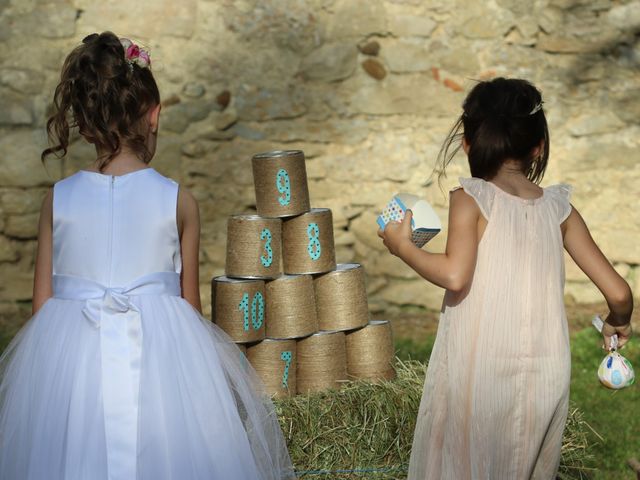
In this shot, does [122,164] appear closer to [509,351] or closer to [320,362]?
[509,351]

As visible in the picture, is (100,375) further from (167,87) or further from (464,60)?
(464,60)

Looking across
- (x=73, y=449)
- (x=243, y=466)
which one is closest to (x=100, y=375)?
(x=73, y=449)

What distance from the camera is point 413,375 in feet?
14.4

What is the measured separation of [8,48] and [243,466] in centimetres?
459

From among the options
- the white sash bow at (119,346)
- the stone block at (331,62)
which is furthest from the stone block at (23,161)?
the white sash bow at (119,346)

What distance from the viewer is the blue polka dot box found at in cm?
327

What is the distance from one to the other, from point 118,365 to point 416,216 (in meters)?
1.04

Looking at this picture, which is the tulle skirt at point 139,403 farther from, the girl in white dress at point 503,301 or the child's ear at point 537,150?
the child's ear at point 537,150

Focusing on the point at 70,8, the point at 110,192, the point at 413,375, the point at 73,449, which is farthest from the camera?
the point at 70,8

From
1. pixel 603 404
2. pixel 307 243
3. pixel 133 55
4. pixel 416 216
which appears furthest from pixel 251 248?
pixel 603 404

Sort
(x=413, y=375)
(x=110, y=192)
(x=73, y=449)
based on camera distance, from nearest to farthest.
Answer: (x=73, y=449) → (x=110, y=192) → (x=413, y=375)

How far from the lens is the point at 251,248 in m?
4.34

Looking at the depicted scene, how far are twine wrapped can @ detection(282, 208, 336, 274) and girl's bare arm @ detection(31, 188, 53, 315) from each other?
1461mm

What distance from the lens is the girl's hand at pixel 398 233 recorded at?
321 centimetres
